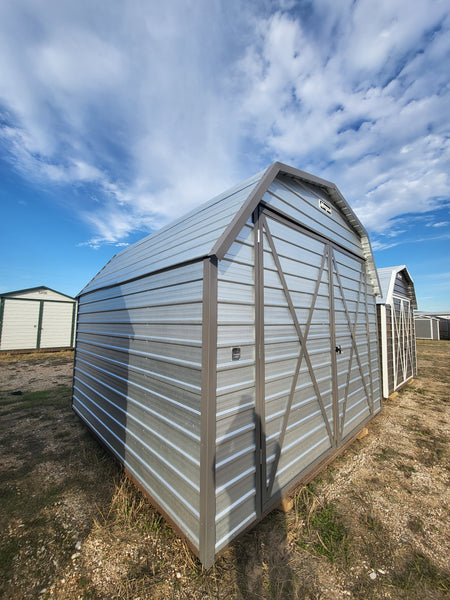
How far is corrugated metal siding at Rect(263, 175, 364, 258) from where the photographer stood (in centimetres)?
344

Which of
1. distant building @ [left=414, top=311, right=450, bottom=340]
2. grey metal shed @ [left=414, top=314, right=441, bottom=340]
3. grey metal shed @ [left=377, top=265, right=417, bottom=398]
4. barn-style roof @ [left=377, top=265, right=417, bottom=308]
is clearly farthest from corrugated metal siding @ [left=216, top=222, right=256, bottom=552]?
distant building @ [left=414, top=311, right=450, bottom=340]

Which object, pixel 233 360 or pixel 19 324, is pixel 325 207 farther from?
pixel 19 324

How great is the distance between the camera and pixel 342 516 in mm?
3039

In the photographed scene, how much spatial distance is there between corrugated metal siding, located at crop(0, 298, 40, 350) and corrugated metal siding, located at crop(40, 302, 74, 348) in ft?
1.62

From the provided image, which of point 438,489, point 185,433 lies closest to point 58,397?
point 185,433

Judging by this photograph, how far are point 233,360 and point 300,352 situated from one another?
142 centimetres

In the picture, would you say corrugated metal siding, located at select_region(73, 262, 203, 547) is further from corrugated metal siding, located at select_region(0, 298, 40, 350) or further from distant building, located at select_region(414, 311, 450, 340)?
distant building, located at select_region(414, 311, 450, 340)

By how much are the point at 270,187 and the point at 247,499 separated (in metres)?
3.77

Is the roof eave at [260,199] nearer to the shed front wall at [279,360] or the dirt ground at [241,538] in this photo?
the shed front wall at [279,360]

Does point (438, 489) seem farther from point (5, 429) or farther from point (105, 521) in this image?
point (5, 429)

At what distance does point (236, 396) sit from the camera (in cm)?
253

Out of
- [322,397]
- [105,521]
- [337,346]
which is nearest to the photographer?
[105,521]

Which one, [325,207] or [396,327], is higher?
[325,207]

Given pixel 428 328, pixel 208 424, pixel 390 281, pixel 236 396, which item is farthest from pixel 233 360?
pixel 428 328
